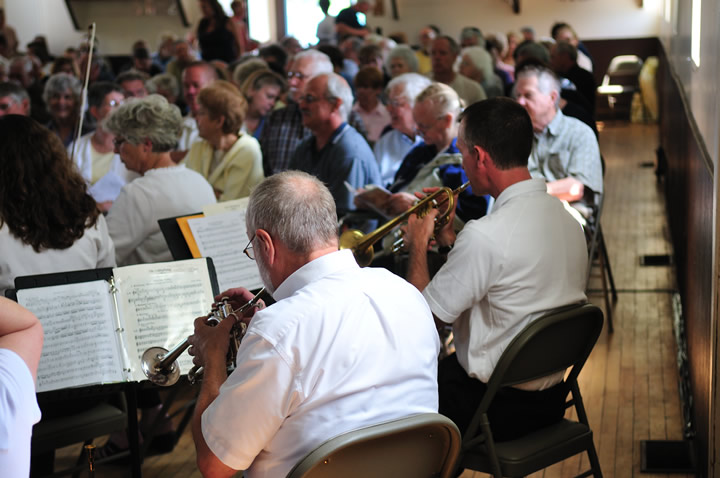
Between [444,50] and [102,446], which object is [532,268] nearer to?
[102,446]

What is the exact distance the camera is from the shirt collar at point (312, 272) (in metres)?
1.77

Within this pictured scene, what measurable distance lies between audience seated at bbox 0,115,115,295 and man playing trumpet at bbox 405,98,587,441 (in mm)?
1221

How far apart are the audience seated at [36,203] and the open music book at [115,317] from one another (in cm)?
39

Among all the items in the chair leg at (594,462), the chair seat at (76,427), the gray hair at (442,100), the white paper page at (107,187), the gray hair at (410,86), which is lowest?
the chair leg at (594,462)

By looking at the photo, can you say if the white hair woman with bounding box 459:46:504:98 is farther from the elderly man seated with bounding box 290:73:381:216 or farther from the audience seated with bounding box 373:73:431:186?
the elderly man seated with bounding box 290:73:381:216

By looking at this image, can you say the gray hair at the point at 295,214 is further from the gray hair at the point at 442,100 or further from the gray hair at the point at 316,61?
the gray hair at the point at 316,61

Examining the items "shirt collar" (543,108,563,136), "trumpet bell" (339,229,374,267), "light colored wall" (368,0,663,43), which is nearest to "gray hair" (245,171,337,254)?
"trumpet bell" (339,229,374,267)

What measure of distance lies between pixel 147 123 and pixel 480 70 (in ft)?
15.3

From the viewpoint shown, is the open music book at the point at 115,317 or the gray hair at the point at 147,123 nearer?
the open music book at the point at 115,317

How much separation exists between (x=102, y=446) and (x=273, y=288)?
6.67 ft

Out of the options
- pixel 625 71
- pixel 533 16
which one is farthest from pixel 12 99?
pixel 533 16

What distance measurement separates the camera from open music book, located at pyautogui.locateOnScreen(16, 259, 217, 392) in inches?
97.0

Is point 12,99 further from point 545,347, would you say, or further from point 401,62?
point 545,347

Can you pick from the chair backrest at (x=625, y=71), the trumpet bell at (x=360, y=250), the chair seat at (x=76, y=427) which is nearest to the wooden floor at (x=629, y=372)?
the chair seat at (x=76, y=427)
